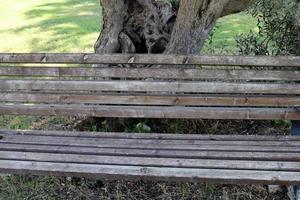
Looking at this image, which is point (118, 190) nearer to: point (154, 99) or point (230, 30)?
point (154, 99)

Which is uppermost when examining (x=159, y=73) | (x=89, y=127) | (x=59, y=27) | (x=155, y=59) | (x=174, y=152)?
(x=59, y=27)

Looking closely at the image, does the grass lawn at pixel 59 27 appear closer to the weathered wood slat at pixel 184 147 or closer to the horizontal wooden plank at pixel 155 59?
the horizontal wooden plank at pixel 155 59

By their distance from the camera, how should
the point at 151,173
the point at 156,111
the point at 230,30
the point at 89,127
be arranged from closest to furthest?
the point at 151,173
the point at 156,111
the point at 89,127
the point at 230,30

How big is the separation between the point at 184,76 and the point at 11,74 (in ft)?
4.42

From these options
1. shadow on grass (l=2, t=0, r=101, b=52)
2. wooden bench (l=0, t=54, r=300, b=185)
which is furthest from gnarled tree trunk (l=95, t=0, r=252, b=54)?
shadow on grass (l=2, t=0, r=101, b=52)

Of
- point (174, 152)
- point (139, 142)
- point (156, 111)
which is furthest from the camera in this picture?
point (156, 111)

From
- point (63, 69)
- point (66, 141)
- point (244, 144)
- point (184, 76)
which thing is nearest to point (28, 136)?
point (66, 141)

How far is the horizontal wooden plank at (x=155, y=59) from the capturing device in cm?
382

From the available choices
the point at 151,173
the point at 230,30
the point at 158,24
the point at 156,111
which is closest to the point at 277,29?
the point at 158,24

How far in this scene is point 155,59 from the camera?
3.90 meters

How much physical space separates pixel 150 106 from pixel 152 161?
77 cm

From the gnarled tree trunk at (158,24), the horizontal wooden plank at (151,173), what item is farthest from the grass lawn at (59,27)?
the horizontal wooden plank at (151,173)

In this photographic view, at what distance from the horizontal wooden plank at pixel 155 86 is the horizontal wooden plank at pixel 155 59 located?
0.15 metres

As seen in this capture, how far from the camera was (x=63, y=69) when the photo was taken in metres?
4.01
